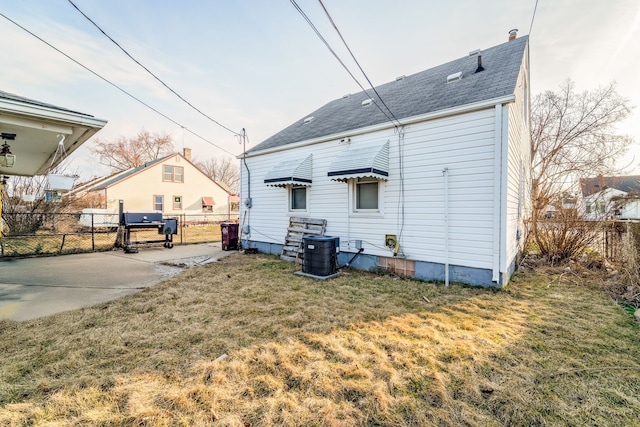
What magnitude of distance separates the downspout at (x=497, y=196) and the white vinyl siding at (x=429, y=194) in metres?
0.07

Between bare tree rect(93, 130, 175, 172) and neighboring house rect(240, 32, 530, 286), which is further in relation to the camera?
bare tree rect(93, 130, 175, 172)

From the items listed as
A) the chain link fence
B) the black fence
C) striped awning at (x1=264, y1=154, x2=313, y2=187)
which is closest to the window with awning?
the black fence

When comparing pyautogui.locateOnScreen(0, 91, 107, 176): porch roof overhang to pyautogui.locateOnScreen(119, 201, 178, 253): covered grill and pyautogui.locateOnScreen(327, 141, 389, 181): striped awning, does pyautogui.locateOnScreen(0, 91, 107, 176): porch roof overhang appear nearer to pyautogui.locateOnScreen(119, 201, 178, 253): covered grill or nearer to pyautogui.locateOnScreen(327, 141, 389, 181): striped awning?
pyautogui.locateOnScreen(327, 141, 389, 181): striped awning

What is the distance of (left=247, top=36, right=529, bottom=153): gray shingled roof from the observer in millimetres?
5715

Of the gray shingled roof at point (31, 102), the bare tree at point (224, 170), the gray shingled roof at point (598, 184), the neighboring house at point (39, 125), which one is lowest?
the gray shingled roof at point (598, 184)

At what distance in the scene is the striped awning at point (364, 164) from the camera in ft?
20.1

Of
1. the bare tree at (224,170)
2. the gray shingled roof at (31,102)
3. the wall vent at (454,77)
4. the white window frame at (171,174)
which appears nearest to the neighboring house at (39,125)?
the gray shingled roof at (31,102)

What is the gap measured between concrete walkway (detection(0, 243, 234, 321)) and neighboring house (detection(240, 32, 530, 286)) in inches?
140

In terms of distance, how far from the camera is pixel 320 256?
6359mm

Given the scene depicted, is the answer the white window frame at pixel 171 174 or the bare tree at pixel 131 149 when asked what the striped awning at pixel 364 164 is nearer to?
the white window frame at pixel 171 174

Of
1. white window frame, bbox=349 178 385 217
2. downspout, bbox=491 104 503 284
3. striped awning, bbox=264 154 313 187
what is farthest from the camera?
striped awning, bbox=264 154 313 187

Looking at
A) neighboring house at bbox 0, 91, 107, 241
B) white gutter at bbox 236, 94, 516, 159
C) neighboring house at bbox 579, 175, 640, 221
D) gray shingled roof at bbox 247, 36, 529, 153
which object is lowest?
neighboring house at bbox 579, 175, 640, 221

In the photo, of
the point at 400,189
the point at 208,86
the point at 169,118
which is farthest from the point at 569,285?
the point at 169,118

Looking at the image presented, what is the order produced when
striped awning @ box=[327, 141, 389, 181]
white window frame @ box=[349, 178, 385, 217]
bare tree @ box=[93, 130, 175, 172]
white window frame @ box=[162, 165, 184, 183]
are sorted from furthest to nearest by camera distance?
bare tree @ box=[93, 130, 175, 172]
white window frame @ box=[162, 165, 184, 183]
white window frame @ box=[349, 178, 385, 217]
striped awning @ box=[327, 141, 389, 181]
